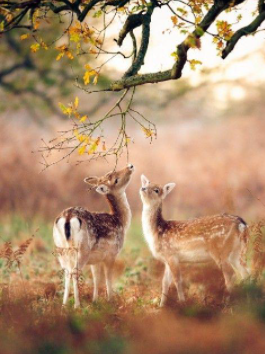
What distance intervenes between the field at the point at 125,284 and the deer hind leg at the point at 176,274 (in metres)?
0.18

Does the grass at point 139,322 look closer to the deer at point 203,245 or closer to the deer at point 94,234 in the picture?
the deer at point 203,245

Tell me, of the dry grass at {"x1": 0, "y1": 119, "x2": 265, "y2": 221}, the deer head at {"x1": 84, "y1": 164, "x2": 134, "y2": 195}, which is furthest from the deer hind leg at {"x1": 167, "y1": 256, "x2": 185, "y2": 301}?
the dry grass at {"x1": 0, "y1": 119, "x2": 265, "y2": 221}

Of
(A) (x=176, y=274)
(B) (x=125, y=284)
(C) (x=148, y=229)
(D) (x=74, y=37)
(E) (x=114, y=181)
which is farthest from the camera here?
(B) (x=125, y=284)

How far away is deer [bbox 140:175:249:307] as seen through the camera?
8.48 meters

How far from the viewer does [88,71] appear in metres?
7.85

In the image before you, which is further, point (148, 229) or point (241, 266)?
point (148, 229)

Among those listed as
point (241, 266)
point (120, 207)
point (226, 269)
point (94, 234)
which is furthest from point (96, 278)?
point (241, 266)

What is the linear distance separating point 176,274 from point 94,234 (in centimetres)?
107

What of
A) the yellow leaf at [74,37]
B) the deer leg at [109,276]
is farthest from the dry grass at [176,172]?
the yellow leaf at [74,37]

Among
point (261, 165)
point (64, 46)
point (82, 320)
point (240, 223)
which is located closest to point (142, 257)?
point (240, 223)

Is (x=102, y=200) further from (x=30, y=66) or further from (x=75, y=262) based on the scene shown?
(x=75, y=262)

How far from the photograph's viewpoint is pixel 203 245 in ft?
28.1

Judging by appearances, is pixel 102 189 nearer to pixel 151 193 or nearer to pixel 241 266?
pixel 151 193

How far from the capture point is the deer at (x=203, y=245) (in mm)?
8484
